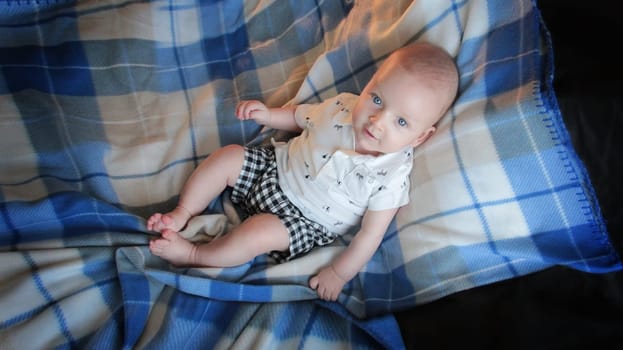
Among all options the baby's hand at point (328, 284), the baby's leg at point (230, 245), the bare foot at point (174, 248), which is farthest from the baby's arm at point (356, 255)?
the bare foot at point (174, 248)

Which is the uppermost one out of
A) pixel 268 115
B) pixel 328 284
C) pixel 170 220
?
pixel 268 115

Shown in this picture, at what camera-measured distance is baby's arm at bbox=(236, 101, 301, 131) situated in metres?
1.12

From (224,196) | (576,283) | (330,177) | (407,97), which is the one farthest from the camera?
(224,196)

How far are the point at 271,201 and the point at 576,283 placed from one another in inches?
23.2

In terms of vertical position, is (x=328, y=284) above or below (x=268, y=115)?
below

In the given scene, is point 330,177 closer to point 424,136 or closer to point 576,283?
point 424,136

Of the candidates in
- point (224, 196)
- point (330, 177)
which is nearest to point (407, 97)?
point (330, 177)

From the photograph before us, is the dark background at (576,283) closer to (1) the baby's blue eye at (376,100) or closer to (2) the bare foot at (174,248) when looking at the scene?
(1) the baby's blue eye at (376,100)

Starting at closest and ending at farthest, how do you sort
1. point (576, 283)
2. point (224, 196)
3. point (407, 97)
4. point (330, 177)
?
point (576, 283) < point (407, 97) < point (330, 177) < point (224, 196)

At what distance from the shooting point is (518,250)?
828mm

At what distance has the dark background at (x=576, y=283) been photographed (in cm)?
71

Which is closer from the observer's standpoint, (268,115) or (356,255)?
(356,255)

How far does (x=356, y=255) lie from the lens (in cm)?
96

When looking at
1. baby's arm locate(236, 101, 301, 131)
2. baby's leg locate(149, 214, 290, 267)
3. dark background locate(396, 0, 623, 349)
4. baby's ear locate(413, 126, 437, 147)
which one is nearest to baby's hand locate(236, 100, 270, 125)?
baby's arm locate(236, 101, 301, 131)
